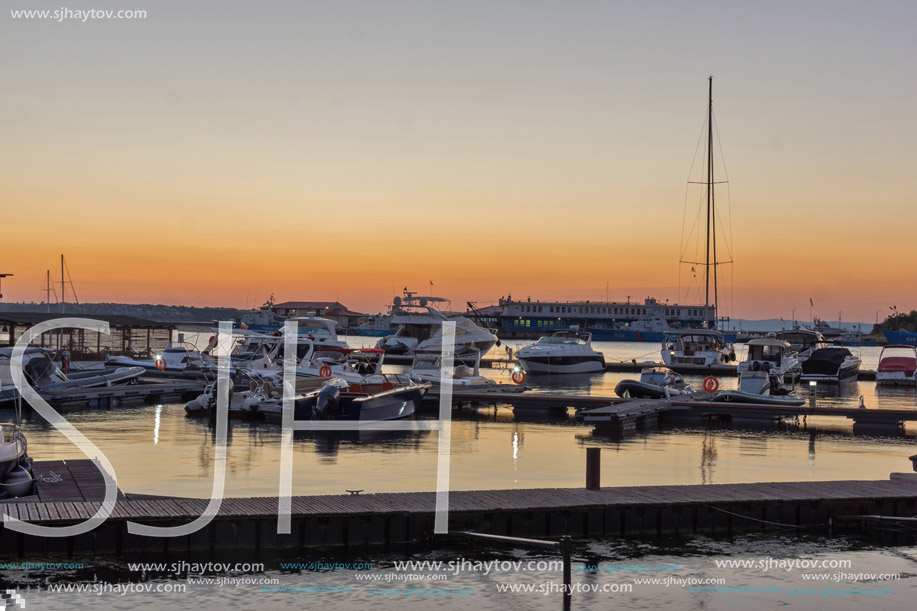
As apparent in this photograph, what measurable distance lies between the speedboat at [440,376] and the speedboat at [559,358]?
638 inches

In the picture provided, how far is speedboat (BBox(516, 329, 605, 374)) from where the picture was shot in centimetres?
6153

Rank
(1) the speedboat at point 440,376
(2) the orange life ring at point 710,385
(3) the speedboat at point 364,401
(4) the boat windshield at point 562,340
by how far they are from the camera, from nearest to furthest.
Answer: (3) the speedboat at point 364,401
(2) the orange life ring at point 710,385
(1) the speedboat at point 440,376
(4) the boat windshield at point 562,340

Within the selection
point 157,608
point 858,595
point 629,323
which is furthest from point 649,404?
point 629,323

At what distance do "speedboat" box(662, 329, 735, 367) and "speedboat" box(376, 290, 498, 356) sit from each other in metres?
12.8

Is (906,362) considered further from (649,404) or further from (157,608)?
(157,608)

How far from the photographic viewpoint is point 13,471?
15.8m

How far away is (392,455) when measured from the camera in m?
24.9

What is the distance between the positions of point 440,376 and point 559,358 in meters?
22.2

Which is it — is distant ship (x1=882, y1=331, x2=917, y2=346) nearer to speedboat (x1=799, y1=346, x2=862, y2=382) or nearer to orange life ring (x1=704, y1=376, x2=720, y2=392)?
speedboat (x1=799, y1=346, x2=862, y2=382)

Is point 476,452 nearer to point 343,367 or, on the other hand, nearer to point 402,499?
point 402,499

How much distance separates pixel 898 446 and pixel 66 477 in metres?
24.1

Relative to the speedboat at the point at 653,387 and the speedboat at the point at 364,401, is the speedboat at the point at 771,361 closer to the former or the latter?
the speedboat at the point at 653,387

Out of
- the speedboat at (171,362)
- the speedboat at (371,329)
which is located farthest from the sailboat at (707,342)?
the speedboat at (371,329)

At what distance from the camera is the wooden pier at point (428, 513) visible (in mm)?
13805
